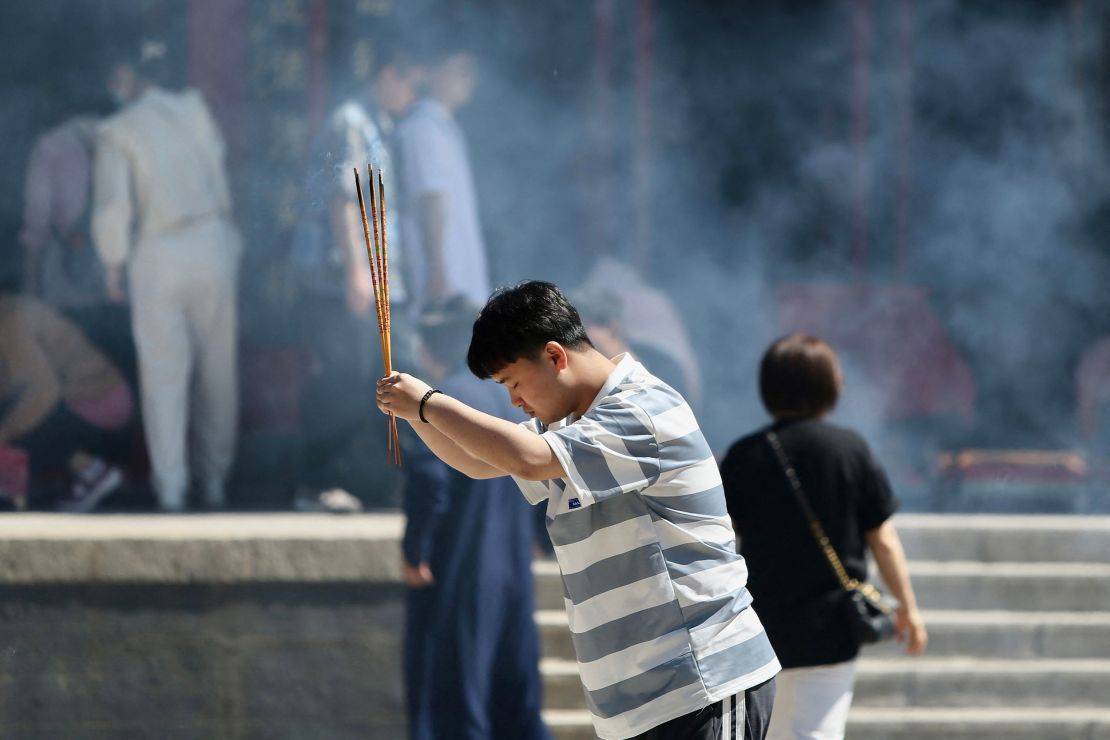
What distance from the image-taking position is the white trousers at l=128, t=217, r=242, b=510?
22.0 ft

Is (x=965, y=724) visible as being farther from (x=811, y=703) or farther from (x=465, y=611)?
(x=811, y=703)

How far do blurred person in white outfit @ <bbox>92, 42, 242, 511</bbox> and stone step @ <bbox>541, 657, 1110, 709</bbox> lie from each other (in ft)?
7.92

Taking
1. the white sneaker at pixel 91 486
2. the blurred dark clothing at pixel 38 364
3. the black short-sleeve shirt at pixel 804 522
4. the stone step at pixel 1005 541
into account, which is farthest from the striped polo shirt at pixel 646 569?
the blurred dark clothing at pixel 38 364

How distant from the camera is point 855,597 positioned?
3480mm

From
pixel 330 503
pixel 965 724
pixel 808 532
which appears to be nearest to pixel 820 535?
pixel 808 532

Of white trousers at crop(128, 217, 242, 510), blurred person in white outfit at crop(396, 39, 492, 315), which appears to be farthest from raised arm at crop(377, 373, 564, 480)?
white trousers at crop(128, 217, 242, 510)

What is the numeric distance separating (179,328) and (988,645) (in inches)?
157

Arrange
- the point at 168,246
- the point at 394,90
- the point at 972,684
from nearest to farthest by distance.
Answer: the point at 972,684 < the point at 168,246 < the point at 394,90

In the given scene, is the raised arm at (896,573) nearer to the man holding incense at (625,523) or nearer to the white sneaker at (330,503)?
the man holding incense at (625,523)

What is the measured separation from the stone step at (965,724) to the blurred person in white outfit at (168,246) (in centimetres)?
257

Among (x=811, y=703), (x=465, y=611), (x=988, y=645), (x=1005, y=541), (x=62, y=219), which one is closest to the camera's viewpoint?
(x=811, y=703)

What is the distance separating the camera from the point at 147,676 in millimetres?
5203

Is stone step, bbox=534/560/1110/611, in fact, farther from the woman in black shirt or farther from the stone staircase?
the woman in black shirt

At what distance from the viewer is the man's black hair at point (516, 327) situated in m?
2.34
